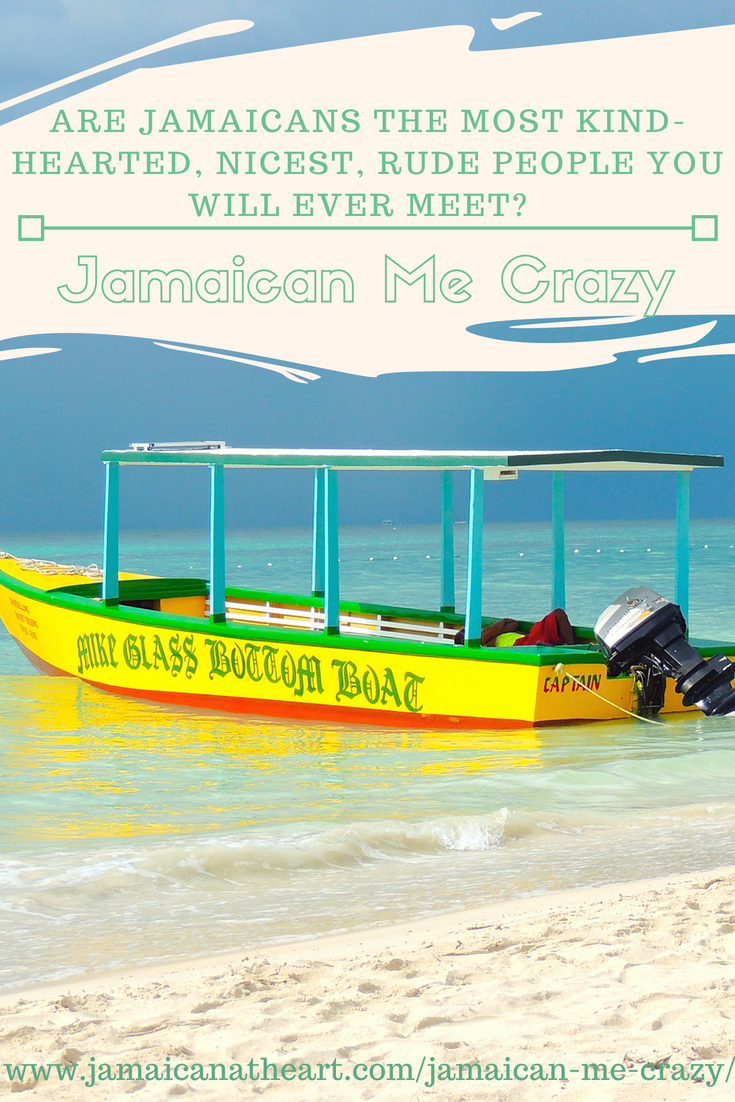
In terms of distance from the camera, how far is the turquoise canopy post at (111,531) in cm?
1089

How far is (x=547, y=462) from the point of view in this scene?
8516mm

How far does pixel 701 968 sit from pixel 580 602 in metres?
26.0

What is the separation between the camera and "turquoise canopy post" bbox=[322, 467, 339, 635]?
9.16 meters

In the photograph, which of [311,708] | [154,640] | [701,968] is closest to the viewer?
[701,968]

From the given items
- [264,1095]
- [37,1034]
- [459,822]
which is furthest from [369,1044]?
[459,822]

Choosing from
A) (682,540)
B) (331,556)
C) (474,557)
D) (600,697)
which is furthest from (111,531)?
(682,540)

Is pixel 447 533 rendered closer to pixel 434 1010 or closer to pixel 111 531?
pixel 111 531

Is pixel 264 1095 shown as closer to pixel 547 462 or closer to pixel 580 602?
pixel 547 462

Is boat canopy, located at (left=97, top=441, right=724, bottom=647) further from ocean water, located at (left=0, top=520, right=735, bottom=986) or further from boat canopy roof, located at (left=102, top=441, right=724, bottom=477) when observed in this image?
ocean water, located at (left=0, top=520, right=735, bottom=986)

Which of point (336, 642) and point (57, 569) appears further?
point (57, 569)

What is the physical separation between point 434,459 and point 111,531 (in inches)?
148

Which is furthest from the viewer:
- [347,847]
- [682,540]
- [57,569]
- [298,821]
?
[57,569]

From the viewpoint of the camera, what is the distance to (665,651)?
8.03 meters

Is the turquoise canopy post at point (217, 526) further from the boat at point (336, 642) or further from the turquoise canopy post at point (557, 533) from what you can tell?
the turquoise canopy post at point (557, 533)
